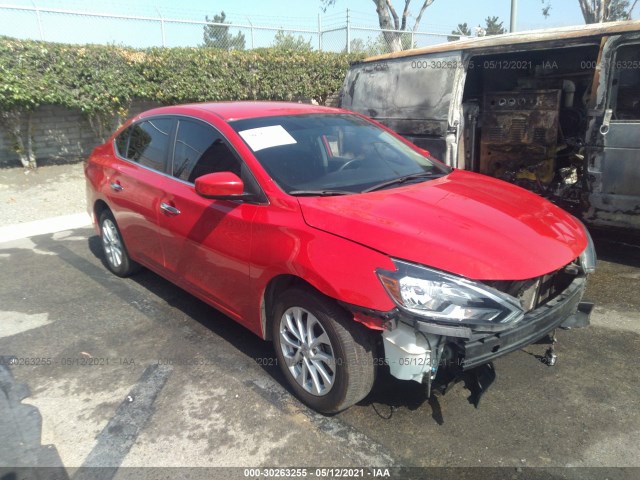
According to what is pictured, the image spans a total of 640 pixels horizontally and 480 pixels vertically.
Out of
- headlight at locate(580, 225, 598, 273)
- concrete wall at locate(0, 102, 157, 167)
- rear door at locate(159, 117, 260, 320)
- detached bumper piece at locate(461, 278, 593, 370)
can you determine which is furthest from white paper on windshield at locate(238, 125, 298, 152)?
concrete wall at locate(0, 102, 157, 167)

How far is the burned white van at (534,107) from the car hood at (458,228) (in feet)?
6.36

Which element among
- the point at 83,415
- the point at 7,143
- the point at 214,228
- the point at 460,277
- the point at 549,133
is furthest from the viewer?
the point at 7,143

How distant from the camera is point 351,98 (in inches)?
268

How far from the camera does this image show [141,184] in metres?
4.11

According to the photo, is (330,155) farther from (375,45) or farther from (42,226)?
(375,45)

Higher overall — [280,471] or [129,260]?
[129,260]

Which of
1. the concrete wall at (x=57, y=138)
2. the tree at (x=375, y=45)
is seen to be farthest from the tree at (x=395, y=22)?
the concrete wall at (x=57, y=138)

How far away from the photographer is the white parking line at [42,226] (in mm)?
6694

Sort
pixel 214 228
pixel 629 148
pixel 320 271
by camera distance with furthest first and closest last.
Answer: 1. pixel 629 148
2. pixel 214 228
3. pixel 320 271

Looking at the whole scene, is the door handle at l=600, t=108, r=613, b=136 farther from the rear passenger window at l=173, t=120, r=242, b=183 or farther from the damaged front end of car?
the rear passenger window at l=173, t=120, r=242, b=183

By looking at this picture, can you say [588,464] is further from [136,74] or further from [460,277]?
[136,74]

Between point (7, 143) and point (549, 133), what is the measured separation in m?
8.99

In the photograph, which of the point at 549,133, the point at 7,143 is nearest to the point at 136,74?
the point at 7,143

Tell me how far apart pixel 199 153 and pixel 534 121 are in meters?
4.67
